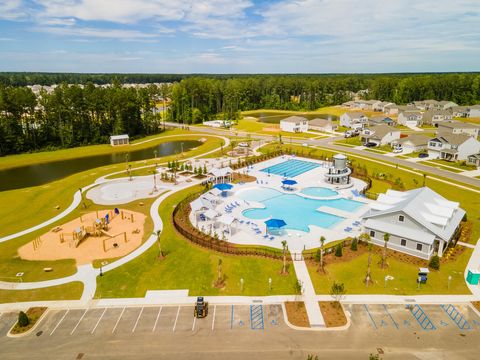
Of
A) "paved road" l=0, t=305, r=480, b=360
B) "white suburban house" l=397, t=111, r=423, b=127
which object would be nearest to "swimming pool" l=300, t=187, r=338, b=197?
"paved road" l=0, t=305, r=480, b=360

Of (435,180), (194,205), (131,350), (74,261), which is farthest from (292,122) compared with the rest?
(131,350)

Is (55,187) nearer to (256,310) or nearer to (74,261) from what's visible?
(74,261)

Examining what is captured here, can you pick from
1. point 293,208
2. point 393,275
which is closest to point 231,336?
point 393,275

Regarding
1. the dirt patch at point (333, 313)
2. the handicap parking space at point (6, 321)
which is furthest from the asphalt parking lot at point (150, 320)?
the dirt patch at point (333, 313)

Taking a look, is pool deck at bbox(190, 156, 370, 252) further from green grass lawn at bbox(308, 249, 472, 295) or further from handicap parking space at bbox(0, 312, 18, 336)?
handicap parking space at bbox(0, 312, 18, 336)

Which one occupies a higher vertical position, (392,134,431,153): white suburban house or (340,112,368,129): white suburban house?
(340,112,368,129): white suburban house

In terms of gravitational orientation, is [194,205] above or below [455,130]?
below

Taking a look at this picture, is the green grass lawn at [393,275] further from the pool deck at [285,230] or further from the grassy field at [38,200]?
the grassy field at [38,200]
